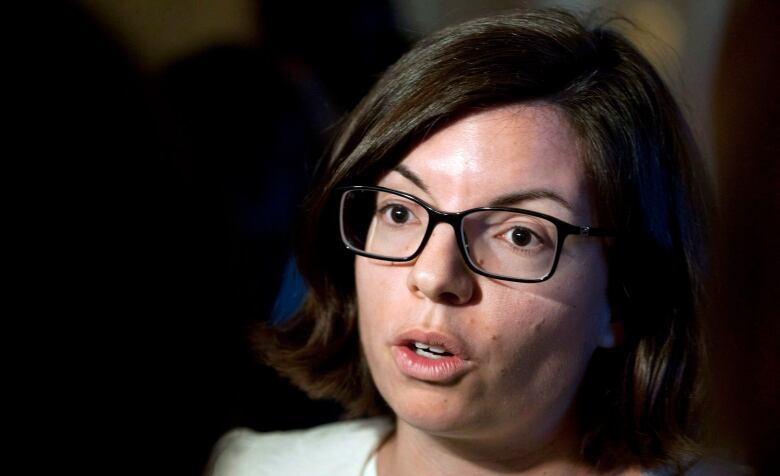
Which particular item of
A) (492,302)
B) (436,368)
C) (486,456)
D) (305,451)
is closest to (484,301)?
(492,302)

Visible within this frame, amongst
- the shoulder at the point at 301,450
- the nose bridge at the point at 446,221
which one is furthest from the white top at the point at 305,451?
the nose bridge at the point at 446,221

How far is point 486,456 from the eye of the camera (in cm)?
135

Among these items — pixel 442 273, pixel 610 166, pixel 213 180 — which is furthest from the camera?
pixel 213 180

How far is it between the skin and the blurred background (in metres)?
0.23

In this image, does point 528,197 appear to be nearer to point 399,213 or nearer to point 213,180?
point 399,213

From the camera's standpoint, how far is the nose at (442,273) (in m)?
1.20

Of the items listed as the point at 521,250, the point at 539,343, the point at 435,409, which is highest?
the point at 521,250

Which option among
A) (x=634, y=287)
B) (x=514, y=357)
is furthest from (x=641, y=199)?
(x=514, y=357)

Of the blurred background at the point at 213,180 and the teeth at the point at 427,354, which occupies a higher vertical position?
the blurred background at the point at 213,180

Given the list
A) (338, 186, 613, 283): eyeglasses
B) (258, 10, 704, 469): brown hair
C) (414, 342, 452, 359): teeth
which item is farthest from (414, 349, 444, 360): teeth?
(258, 10, 704, 469): brown hair

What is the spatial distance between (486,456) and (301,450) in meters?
0.40

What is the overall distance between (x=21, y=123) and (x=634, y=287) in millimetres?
917

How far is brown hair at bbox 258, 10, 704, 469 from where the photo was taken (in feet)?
4.29

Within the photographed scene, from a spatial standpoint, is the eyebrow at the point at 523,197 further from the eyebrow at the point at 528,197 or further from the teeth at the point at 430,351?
the teeth at the point at 430,351
